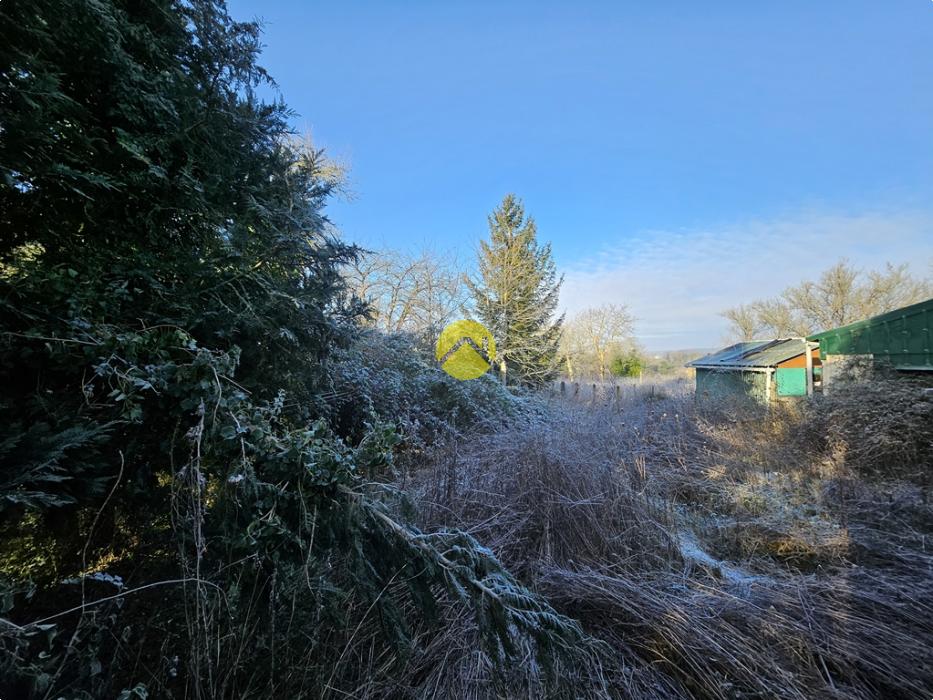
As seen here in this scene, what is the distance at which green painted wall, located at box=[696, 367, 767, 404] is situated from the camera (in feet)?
30.4

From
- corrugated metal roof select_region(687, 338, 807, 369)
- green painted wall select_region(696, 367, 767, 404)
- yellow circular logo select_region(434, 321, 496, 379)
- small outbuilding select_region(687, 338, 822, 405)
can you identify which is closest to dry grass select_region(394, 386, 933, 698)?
yellow circular logo select_region(434, 321, 496, 379)

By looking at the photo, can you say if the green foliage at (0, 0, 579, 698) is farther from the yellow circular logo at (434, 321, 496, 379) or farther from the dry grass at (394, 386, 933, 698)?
the yellow circular logo at (434, 321, 496, 379)

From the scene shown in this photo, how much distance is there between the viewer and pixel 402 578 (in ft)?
4.94

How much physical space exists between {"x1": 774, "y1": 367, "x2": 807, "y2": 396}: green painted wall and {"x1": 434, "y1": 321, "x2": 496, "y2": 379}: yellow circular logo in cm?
759

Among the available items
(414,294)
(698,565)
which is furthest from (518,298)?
(698,565)

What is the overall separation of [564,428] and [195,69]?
14.8 feet

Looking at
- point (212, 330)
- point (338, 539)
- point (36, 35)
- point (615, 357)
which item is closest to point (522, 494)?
point (338, 539)

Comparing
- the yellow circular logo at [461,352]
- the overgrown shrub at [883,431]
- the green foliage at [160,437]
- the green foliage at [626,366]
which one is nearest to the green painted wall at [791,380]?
the overgrown shrub at [883,431]

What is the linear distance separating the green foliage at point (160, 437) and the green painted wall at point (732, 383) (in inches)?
346

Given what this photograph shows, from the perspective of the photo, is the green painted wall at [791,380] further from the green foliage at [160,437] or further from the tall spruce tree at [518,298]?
the green foliage at [160,437]

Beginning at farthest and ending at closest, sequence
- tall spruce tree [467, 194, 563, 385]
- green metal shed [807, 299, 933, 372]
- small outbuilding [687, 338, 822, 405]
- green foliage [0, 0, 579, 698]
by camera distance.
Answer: tall spruce tree [467, 194, 563, 385] < small outbuilding [687, 338, 822, 405] < green metal shed [807, 299, 933, 372] < green foliage [0, 0, 579, 698]

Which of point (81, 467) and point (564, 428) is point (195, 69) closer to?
point (81, 467)

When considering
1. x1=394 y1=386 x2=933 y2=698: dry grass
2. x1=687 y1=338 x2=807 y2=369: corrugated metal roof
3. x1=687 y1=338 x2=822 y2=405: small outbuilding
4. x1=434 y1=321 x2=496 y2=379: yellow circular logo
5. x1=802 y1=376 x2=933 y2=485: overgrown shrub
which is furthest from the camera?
x1=687 y1=338 x2=807 y2=369: corrugated metal roof

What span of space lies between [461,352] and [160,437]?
23.0 feet
